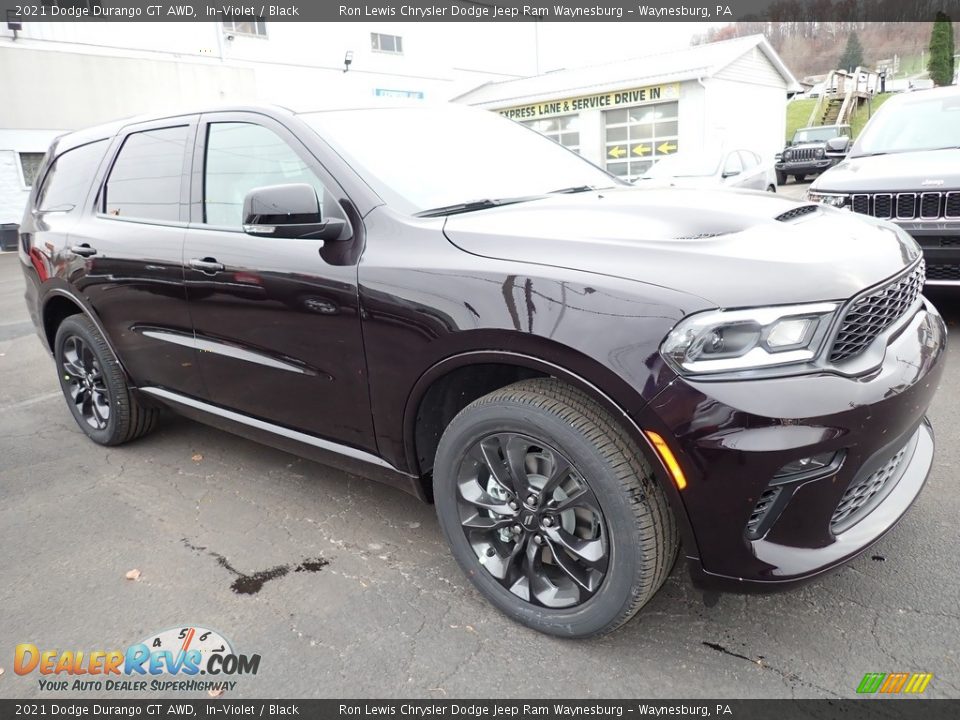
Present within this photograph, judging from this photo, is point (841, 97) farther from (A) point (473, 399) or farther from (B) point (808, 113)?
(A) point (473, 399)

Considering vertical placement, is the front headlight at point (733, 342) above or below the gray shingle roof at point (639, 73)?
below

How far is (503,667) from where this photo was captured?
2.26m

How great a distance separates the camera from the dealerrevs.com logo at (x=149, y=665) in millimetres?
2312

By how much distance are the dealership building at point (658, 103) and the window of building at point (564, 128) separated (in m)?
0.03

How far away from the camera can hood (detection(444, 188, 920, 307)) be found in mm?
1945

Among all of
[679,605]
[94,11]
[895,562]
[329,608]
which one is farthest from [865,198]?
[94,11]

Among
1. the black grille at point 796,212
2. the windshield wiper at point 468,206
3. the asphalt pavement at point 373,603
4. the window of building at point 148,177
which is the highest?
the window of building at point 148,177

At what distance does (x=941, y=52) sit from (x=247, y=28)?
130ft

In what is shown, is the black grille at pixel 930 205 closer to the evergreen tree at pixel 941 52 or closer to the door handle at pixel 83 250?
the door handle at pixel 83 250

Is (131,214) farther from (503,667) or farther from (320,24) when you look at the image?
(320,24)

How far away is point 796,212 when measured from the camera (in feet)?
8.55

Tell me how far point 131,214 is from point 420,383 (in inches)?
84.1

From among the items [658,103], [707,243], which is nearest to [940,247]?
[707,243]

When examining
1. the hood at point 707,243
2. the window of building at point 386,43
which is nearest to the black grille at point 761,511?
the hood at point 707,243
